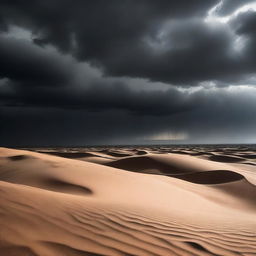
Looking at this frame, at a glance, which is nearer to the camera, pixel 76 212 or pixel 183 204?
pixel 76 212

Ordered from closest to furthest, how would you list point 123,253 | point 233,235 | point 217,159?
point 123,253, point 233,235, point 217,159

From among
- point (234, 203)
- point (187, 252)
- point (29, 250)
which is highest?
point (29, 250)

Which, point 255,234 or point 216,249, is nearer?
point 216,249

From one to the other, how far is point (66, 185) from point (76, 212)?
2.05 m

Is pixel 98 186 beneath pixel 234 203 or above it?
above

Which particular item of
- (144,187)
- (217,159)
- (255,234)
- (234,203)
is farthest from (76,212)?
(217,159)

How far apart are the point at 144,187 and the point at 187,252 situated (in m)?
3.37

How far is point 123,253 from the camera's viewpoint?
2195 mm

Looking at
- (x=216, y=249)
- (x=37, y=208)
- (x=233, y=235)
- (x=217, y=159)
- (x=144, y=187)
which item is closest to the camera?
(x=216, y=249)

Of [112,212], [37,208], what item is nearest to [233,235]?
[112,212]

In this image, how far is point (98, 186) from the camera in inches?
203

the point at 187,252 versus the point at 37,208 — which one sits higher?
the point at 37,208

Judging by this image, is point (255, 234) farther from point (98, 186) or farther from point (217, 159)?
point (217, 159)

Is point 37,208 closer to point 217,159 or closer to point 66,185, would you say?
point 66,185
